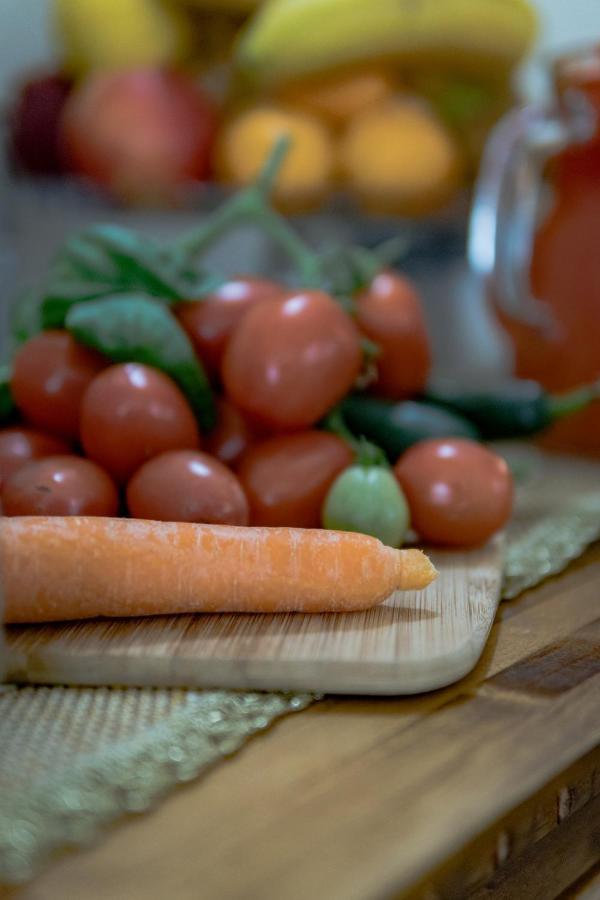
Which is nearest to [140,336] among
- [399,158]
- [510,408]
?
[510,408]

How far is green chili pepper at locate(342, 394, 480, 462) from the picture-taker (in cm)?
72

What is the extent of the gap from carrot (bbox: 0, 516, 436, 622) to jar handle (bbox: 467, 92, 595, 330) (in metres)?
0.45

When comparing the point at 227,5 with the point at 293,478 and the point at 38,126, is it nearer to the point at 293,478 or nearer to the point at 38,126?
the point at 38,126

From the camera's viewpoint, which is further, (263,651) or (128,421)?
(128,421)

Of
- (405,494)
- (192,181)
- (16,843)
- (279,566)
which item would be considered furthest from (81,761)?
(192,181)

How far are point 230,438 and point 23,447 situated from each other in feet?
0.44

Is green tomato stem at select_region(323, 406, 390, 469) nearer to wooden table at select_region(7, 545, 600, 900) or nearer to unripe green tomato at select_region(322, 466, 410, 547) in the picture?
unripe green tomato at select_region(322, 466, 410, 547)

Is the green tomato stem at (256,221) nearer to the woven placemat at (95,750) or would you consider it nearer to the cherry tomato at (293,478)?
the cherry tomato at (293,478)

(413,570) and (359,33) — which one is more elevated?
(359,33)

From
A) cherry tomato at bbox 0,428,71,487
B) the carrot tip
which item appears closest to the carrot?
the carrot tip

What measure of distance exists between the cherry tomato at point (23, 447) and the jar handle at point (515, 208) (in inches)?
17.5

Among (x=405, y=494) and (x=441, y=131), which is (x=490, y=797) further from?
(x=441, y=131)

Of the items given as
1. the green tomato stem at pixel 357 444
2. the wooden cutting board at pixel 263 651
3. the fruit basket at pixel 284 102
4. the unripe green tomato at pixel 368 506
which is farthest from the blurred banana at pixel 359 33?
the wooden cutting board at pixel 263 651

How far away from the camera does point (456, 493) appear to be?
0.64 m
